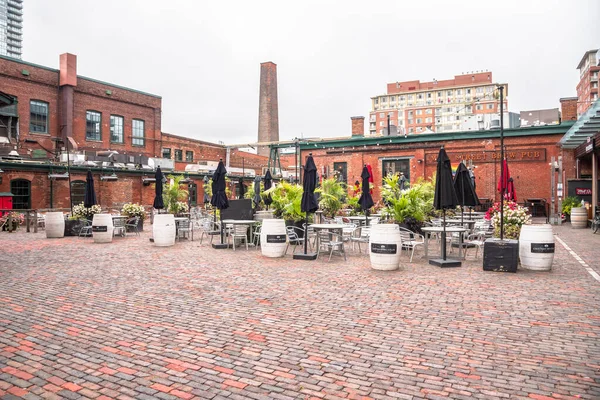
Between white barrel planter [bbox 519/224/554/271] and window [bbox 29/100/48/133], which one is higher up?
window [bbox 29/100/48/133]

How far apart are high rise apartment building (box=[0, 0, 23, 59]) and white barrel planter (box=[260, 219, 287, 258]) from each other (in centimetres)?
15321

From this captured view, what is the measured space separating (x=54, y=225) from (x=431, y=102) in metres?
96.2

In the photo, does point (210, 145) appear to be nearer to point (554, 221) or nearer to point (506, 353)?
point (554, 221)

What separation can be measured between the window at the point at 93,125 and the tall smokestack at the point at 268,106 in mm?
19223

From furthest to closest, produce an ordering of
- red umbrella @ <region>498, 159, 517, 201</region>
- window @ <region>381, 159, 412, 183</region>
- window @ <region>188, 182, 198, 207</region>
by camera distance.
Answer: window @ <region>188, 182, 198, 207</region>
window @ <region>381, 159, 412, 183</region>
red umbrella @ <region>498, 159, 517, 201</region>

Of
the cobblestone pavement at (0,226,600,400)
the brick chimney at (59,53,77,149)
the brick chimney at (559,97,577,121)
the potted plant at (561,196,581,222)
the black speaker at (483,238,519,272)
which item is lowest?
the cobblestone pavement at (0,226,600,400)

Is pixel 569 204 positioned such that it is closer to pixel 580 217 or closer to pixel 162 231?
pixel 580 217

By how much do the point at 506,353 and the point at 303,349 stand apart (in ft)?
6.43

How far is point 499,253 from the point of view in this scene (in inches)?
329

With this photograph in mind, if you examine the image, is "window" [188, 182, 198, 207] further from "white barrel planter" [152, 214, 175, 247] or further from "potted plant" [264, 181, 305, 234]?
"white barrel planter" [152, 214, 175, 247]

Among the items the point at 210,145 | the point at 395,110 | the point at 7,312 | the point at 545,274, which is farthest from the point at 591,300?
the point at 395,110

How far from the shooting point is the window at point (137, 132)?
37.2m

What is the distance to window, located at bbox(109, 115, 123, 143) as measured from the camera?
35.4 metres

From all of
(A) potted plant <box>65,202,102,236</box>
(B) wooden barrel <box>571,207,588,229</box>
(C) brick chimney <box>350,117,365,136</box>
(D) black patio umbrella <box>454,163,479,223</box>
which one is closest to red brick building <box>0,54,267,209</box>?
(A) potted plant <box>65,202,102,236</box>
